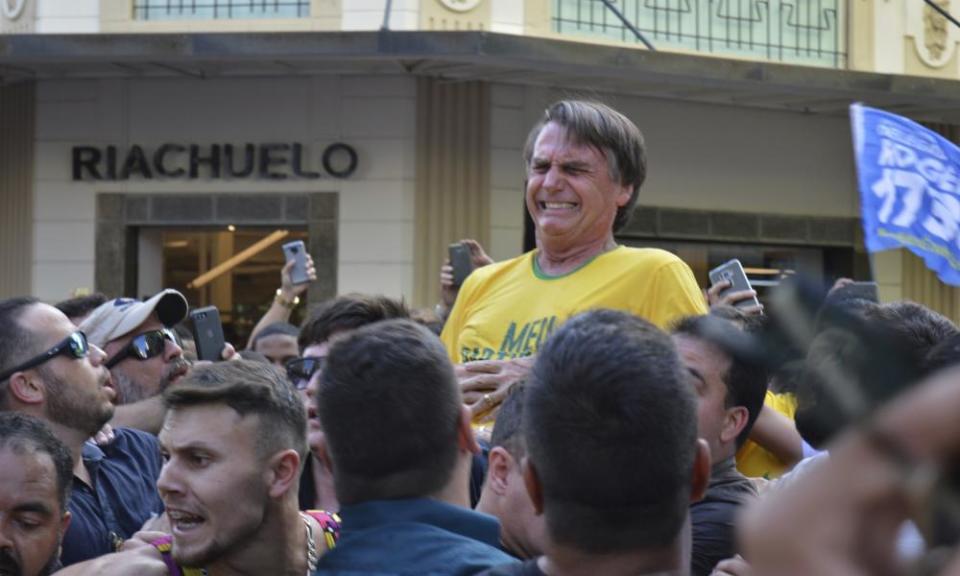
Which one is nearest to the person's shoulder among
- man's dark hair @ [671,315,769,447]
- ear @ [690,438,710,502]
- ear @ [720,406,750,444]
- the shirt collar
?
man's dark hair @ [671,315,769,447]

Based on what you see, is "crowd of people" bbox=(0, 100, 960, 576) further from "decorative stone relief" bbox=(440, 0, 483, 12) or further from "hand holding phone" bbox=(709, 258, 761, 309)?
"decorative stone relief" bbox=(440, 0, 483, 12)

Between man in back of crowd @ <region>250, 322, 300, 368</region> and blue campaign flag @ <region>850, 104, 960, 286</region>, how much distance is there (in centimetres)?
500

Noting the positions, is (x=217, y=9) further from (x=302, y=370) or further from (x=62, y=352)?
(x=62, y=352)

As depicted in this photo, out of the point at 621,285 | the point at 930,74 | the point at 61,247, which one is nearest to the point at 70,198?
the point at 61,247

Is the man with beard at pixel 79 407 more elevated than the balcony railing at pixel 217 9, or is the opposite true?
Answer: the balcony railing at pixel 217 9

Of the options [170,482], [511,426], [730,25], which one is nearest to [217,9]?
[730,25]

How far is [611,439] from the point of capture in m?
2.31

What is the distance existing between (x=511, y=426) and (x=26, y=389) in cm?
211

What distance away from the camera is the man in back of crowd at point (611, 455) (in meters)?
2.29

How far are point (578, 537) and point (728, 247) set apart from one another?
1490 cm

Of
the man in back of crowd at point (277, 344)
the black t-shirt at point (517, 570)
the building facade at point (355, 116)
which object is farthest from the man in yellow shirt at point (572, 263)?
the building facade at point (355, 116)

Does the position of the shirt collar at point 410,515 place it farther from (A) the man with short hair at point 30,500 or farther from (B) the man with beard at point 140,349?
(B) the man with beard at point 140,349

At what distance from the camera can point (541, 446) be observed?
2379 mm

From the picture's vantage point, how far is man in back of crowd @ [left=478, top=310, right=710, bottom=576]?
90.2 inches
